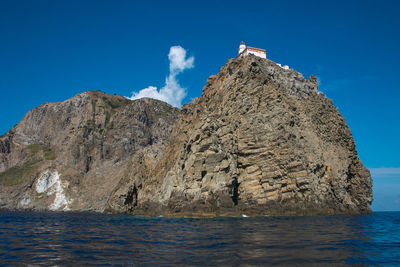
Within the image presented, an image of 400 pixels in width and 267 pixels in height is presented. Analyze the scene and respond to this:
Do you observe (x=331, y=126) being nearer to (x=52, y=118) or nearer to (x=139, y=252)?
(x=139, y=252)

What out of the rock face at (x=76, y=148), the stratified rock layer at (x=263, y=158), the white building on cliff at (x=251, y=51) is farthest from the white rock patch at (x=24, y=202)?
the white building on cliff at (x=251, y=51)

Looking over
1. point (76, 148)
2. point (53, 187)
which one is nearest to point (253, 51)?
point (76, 148)

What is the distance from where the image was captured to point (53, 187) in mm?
128250

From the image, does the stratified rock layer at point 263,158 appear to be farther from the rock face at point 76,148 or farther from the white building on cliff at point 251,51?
the rock face at point 76,148

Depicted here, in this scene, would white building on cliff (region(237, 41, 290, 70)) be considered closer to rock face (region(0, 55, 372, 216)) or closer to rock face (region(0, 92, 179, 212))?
rock face (region(0, 55, 372, 216))

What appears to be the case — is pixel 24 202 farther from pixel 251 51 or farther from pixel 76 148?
pixel 251 51

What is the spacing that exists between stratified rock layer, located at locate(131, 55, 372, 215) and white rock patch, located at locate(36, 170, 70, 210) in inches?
2569

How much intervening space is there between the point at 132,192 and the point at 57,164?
61.4m

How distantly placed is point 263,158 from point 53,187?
103 m

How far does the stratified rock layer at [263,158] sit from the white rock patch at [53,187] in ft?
214

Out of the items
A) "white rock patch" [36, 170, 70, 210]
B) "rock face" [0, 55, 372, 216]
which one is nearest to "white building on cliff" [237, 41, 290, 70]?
"rock face" [0, 55, 372, 216]

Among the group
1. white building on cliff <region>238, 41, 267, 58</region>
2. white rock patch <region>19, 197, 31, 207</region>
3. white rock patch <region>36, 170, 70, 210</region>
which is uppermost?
white building on cliff <region>238, 41, 267, 58</region>

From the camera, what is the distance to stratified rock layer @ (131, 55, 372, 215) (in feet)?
177

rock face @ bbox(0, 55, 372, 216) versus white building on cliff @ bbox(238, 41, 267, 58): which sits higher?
white building on cliff @ bbox(238, 41, 267, 58)
